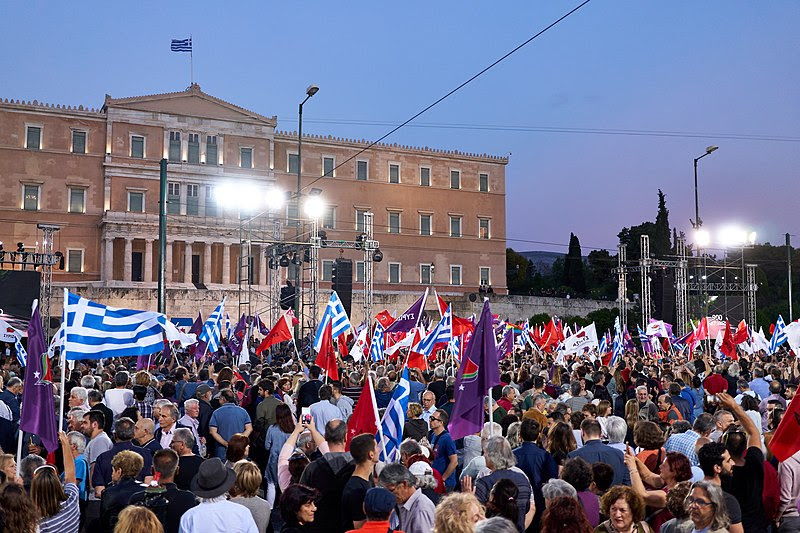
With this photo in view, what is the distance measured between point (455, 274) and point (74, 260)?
1026 inches

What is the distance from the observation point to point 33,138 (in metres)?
48.3

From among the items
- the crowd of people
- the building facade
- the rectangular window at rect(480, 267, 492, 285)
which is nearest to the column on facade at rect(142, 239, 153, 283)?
the building facade

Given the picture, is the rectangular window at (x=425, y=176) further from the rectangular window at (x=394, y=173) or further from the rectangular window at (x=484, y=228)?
the rectangular window at (x=484, y=228)

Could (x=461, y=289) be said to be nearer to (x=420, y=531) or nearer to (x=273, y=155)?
(x=273, y=155)

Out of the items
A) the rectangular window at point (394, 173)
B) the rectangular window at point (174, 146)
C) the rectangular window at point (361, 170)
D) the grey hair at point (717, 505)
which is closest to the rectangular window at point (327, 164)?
the rectangular window at point (361, 170)

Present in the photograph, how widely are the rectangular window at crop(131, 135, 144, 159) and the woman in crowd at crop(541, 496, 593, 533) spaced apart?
4943 centimetres

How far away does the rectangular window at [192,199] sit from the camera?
51.0 m

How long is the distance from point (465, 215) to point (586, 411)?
53.2 meters

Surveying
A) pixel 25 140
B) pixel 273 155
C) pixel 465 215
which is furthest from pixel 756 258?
pixel 25 140

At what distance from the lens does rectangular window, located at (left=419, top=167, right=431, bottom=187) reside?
5959cm

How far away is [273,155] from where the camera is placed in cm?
5419

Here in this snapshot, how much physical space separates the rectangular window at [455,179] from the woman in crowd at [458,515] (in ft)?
187

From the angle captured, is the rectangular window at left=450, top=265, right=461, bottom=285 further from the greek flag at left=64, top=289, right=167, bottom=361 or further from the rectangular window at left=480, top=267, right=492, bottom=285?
the greek flag at left=64, top=289, right=167, bottom=361

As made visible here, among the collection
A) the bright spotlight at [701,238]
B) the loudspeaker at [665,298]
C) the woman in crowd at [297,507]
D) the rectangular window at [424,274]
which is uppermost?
the bright spotlight at [701,238]
